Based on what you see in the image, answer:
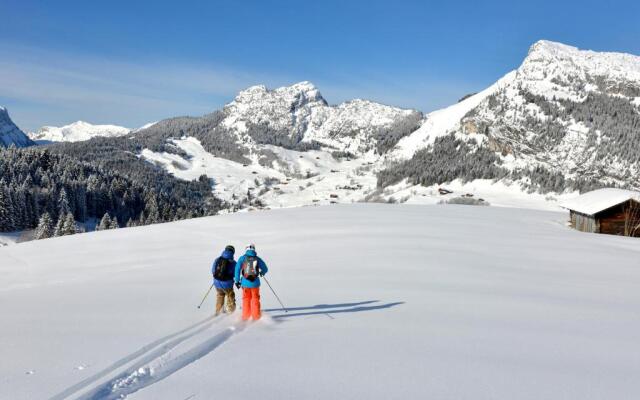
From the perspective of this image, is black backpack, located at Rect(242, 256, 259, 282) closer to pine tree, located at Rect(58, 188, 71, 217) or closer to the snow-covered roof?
the snow-covered roof

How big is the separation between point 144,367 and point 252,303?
3.38 m

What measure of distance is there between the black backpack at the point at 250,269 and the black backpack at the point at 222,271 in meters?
0.54

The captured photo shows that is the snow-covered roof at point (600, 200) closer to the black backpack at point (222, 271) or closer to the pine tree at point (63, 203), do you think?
the black backpack at point (222, 271)

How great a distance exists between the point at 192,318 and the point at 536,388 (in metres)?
6.98

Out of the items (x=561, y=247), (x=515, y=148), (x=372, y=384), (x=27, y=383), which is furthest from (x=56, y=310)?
(x=515, y=148)

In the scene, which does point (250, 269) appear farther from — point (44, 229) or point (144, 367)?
point (44, 229)

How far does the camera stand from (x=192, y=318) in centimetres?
956

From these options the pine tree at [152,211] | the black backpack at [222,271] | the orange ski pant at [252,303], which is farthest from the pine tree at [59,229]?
the orange ski pant at [252,303]

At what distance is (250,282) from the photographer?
9.80m

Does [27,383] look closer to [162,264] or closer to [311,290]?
[311,290]

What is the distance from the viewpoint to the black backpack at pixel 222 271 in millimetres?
10203

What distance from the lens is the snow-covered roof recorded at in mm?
34969

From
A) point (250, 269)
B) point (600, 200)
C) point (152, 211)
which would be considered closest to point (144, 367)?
point (250, 269)

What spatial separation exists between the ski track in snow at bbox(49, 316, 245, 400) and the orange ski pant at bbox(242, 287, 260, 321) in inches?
42.6
